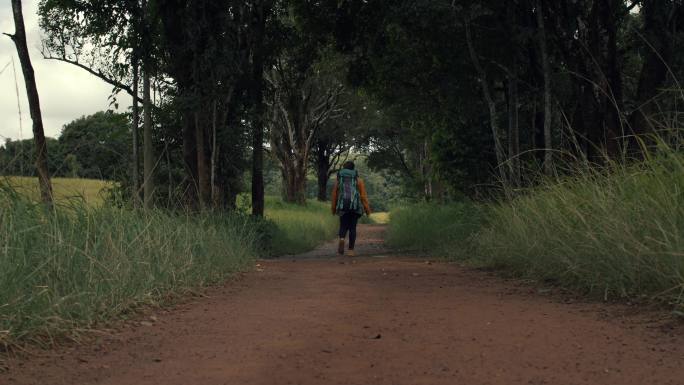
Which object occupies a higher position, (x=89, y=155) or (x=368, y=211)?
(x=89, y=155)

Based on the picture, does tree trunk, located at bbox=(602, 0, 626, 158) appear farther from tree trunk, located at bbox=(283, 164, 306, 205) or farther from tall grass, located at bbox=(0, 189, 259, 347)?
tree trunk, located at bbox=(283, 164, 306, 205)

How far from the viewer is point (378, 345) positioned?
5.23 meters

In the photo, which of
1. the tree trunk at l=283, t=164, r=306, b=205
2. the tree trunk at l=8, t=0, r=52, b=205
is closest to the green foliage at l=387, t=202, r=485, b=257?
the tree trunk at l=8, t=0, r=52, b=205

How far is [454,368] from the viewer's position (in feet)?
14.9

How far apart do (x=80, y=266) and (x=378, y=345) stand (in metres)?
2.90

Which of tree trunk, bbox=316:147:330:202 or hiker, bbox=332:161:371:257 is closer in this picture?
hiker, bbox=332:161:371:257

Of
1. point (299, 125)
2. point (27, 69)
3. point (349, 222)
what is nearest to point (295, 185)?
point (299, 125)

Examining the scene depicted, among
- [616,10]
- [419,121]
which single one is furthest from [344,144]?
[616,10]

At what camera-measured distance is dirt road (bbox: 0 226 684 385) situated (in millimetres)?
4398

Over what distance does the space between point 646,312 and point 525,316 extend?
966 mm

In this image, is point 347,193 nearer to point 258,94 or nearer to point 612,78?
point 258,94

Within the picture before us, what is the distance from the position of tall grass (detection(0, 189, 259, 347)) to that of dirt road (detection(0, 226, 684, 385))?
0.30 meters

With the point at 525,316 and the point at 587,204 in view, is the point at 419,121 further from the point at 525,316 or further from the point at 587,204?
the point at 525,316

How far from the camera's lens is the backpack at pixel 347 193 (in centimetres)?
1539
